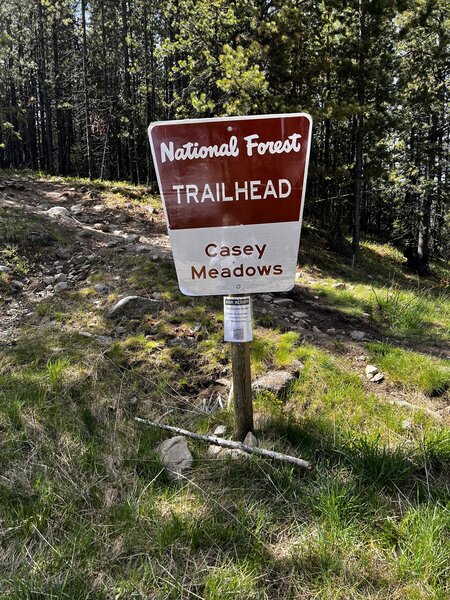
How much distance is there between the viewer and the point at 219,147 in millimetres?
2336

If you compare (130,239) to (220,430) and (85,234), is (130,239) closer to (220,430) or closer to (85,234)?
(85,234)

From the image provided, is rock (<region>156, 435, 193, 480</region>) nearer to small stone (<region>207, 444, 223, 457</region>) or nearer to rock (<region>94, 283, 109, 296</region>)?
small stone (<region>207, 444, 223, 457</region>)

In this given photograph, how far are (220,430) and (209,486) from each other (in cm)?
52

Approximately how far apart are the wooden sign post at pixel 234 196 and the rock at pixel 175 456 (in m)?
0.97

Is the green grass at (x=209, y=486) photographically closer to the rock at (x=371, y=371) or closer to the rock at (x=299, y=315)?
the rock at (x=371, y=371)

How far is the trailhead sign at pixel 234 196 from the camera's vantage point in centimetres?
232

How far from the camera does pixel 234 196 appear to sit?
94.1 inches

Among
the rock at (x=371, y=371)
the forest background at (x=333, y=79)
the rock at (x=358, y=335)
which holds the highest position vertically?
the forest background at (x=333, y=79)

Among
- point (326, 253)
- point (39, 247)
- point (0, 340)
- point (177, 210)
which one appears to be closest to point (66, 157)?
point (326, 253)

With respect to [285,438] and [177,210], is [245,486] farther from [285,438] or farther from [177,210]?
[177,210]

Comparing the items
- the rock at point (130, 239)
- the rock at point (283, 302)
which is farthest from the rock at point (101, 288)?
the rock at point (283, 302)

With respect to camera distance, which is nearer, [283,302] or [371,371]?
[371,371]

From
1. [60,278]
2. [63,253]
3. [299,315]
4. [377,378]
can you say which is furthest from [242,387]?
[63,253]

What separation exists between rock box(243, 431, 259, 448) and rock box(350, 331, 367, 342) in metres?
2.28
